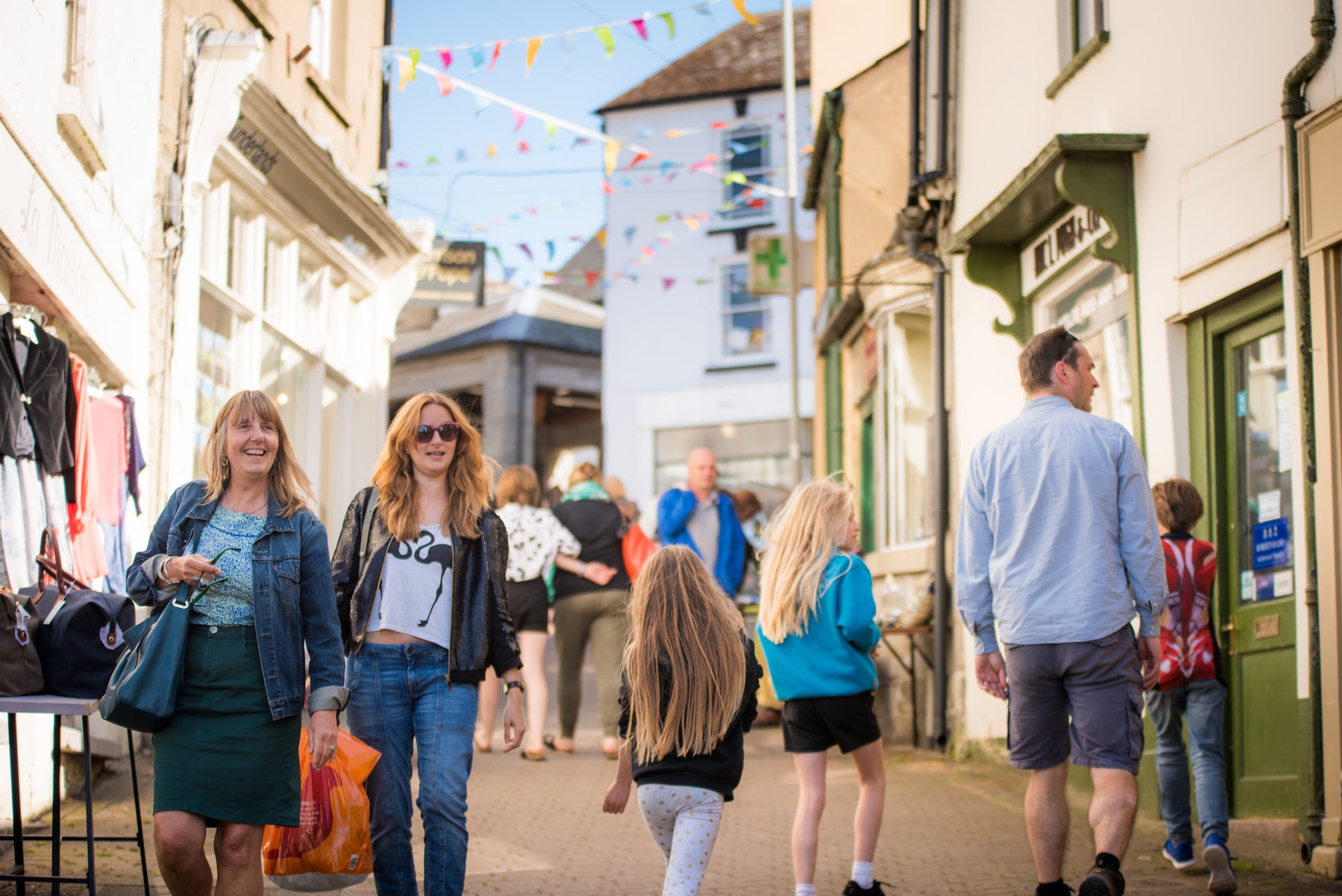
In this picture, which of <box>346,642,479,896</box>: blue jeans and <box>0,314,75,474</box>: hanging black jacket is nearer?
<box>346,642,479,896</box>: blue jeans

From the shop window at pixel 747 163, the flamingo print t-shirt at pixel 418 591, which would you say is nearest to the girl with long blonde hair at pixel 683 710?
the flamingo print t-shirt at pixel 418 591

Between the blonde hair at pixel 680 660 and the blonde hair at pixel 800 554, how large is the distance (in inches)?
31.6

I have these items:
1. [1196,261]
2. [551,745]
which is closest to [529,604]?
[551,745]

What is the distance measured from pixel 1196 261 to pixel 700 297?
2070 centimetres

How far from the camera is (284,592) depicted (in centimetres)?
421

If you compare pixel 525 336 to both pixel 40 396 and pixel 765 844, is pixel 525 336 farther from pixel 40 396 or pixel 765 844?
pixel 40 396

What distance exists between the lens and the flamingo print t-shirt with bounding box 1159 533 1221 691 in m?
5.97

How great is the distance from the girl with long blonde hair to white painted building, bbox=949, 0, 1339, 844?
130cm

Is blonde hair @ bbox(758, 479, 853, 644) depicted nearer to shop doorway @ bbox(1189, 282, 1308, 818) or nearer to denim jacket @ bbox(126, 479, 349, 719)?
denim jacket @ bbox(126, 479, 349, 719)

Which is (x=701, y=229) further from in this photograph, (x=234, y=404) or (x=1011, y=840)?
(x=234, y=404)

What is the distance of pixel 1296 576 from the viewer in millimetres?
6180

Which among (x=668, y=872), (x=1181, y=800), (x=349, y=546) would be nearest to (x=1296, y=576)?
(x=1181, y=800)

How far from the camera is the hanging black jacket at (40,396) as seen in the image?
5.66 m

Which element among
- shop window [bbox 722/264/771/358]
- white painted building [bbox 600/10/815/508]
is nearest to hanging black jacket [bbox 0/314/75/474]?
white painted building [bbox 600/10/815/508]
